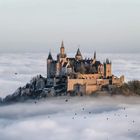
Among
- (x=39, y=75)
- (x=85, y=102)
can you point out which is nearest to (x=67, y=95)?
(x=85, y=102)

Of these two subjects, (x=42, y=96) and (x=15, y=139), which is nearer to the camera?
(x=15, y=139)

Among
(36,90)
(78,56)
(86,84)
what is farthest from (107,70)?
(36,90)

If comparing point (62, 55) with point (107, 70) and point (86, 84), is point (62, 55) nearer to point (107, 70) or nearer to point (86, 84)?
point (107, 70)

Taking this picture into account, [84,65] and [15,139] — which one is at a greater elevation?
[84,65]

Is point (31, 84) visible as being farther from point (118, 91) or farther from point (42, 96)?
point (118, 91)

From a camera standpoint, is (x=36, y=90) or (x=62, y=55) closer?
(x=36, y=90)

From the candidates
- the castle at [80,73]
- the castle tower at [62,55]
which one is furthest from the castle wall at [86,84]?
the castle tower at [62,55]

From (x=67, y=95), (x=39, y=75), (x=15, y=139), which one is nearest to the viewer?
(x=15, y=139)

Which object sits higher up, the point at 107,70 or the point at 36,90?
the point at 107,70
